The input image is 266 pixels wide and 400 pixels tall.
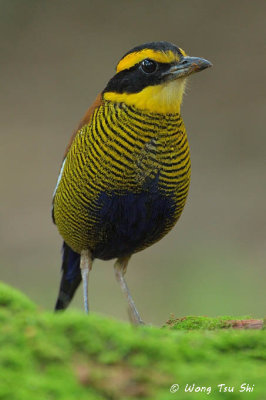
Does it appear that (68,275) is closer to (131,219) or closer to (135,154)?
(131,219)

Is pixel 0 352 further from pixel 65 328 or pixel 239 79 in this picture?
pixel 239 79

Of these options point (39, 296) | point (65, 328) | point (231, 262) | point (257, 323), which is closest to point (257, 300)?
point (231, 262)

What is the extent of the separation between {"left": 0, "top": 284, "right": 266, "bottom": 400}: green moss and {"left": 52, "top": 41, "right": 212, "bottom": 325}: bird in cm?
187

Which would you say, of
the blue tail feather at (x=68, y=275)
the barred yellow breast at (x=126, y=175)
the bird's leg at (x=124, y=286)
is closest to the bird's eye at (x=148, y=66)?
the barred yellow breast at (x=126, y=175)

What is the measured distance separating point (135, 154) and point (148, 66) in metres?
0.55

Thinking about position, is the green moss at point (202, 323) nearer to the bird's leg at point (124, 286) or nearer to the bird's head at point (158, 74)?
the bird's leg at point (124, 286)

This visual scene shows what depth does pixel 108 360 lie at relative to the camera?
253 centimetres

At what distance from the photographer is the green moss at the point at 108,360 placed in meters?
2.35

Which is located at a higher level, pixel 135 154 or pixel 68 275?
pixel 135 154

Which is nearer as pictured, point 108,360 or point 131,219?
point 108,360

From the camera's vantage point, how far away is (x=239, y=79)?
Result: 15.2 m

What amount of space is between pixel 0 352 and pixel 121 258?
3159mm

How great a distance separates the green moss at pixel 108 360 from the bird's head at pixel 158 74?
7.12ft

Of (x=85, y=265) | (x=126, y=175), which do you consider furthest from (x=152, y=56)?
(x=85, y=265)
